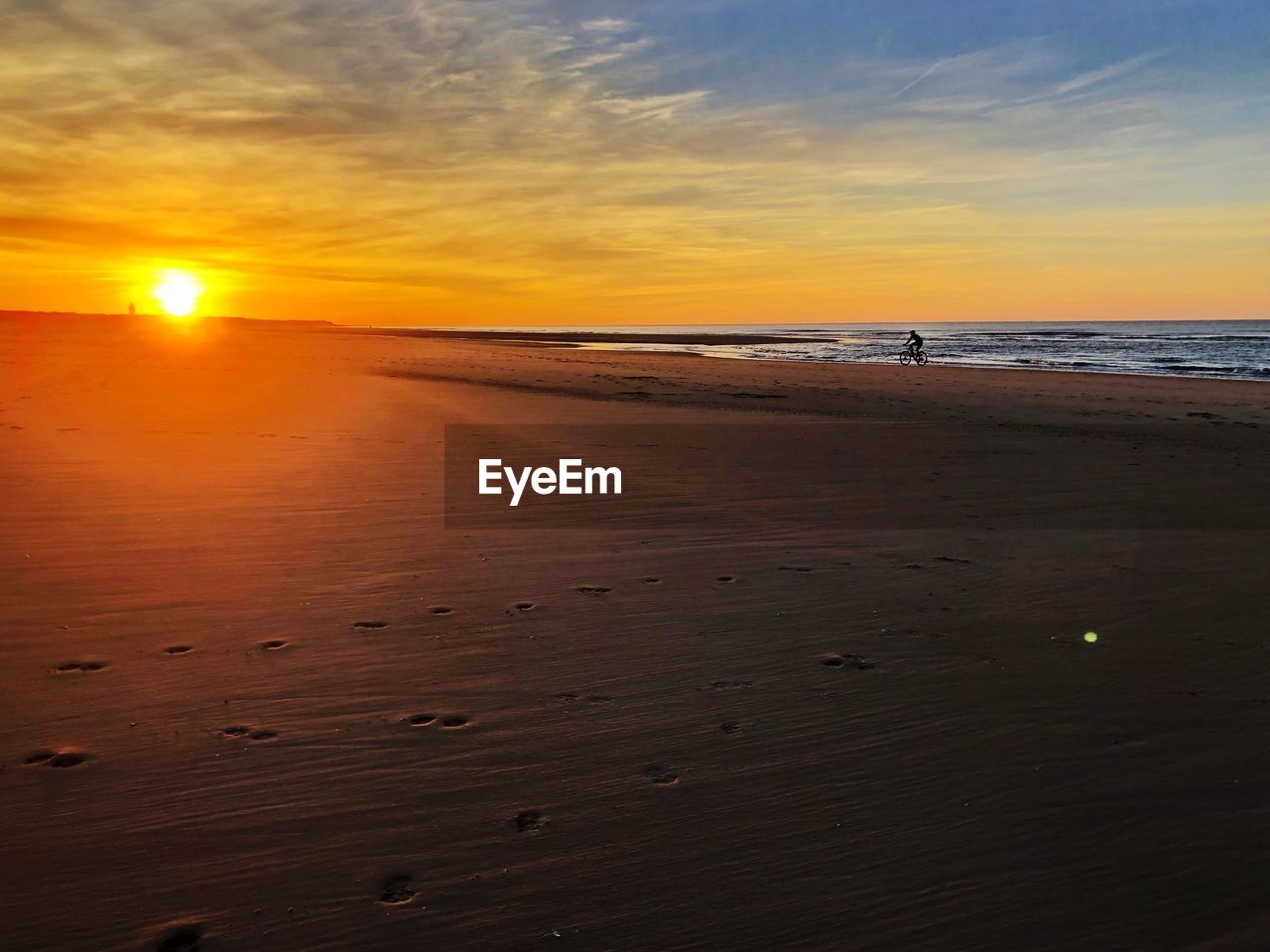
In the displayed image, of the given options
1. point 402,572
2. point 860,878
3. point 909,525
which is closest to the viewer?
point 860,878

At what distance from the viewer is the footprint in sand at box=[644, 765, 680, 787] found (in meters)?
3.53

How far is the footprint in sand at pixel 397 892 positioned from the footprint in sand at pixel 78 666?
100.0 inches

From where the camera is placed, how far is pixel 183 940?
2.65 metres

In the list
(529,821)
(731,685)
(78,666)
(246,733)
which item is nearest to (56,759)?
(246,733)

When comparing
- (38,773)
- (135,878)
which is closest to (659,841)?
(135,878)

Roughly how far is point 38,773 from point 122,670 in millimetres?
1024

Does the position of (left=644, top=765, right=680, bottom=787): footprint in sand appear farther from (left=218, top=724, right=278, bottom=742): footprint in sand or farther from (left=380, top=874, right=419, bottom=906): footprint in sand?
(left=218, top=724, right=278, bottom=742): footprint in sand

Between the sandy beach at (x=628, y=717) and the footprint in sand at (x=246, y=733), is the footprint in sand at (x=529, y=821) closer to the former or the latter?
the sandy beach at (x=628, y=717)

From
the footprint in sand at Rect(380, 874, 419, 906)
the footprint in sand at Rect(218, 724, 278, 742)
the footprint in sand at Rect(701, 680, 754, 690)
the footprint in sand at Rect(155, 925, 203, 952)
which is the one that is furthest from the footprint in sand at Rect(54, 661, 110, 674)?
the footprint in sand at Rect(701, 680, 754, 690)

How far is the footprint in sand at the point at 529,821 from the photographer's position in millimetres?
3207

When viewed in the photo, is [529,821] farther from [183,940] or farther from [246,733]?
[246,733]

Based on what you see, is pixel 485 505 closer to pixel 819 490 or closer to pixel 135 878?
pixel 819 490

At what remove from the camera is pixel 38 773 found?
3.48 meters

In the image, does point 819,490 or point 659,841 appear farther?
point 819,490
